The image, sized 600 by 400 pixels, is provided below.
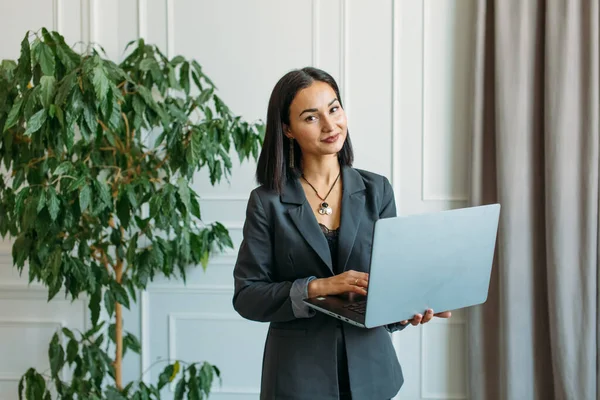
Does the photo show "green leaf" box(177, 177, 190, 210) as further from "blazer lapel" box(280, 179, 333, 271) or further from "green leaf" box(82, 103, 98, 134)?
"blazer lapel" box(280, 179, 333, 271)

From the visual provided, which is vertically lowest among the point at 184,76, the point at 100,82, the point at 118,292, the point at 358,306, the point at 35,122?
the point at 118,292

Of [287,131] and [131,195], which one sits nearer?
[287,131]

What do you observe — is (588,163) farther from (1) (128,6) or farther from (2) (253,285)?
(1) (128,6)

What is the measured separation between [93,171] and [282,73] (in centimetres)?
89

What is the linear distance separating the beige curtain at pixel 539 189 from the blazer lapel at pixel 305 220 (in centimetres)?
126

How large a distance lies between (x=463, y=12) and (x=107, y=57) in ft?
4.68

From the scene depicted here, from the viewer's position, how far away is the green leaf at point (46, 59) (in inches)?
70.9

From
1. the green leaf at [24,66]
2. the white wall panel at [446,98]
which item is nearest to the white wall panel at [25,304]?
the green leaf at [24,66]

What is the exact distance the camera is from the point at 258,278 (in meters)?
1.41

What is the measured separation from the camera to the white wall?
2586 mm

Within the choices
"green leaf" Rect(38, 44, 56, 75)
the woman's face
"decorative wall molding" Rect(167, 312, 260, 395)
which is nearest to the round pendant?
the woman's face

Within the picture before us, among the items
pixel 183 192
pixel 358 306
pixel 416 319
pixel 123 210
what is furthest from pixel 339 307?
pixel 123 210

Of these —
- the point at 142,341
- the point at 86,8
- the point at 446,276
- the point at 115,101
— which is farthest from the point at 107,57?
the point at 446,276

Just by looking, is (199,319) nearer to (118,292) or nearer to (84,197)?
(118,292)
